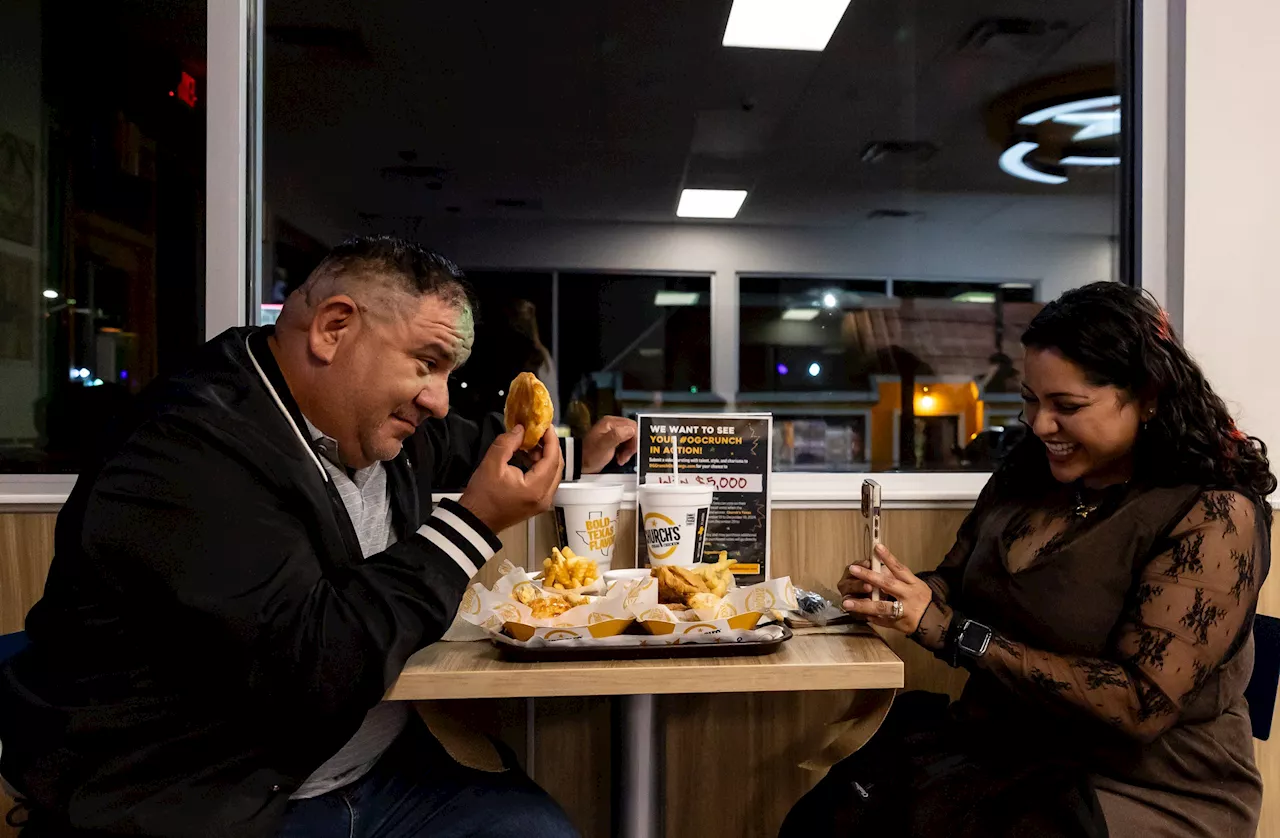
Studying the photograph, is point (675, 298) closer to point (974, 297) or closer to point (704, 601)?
point (974, 297)

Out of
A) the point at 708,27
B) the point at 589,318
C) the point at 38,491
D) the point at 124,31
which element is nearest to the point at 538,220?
the point at 589,318

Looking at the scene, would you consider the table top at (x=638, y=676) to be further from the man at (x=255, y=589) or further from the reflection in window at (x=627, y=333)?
the reflection in window at (x=627, y=333)

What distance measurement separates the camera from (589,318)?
7809 mm

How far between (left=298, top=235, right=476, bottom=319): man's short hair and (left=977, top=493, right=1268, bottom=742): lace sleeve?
1094 millimetres

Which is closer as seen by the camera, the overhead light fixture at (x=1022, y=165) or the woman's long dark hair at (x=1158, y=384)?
the woman's long dark hair at (x=1158, y=384)

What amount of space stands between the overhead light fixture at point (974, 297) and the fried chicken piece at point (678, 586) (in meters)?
10.0

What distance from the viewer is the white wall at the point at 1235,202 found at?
6.56ft

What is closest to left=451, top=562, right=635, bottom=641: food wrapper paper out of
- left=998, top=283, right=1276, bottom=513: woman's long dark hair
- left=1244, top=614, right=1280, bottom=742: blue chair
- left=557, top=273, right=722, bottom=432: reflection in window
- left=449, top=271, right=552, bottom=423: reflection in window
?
left=449, top=271, right=552, bottom=423: reflection in window

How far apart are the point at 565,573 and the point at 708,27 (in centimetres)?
352

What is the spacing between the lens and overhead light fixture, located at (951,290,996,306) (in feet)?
34.5

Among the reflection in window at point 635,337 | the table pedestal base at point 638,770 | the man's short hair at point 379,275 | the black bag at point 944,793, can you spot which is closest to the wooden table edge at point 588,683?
the table pedestal base at point 638,770

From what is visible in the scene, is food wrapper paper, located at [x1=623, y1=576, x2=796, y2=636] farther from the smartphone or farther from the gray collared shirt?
the gray collared shirt

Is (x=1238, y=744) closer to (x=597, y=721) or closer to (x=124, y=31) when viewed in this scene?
(x=597, y=721)

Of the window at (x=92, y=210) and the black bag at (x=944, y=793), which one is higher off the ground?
the window at (x=92, y=210)
